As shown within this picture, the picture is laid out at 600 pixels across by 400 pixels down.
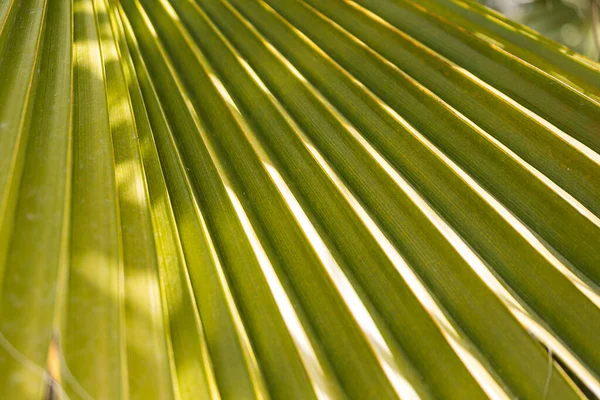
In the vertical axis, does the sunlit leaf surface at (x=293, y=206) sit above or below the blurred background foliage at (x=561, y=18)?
above

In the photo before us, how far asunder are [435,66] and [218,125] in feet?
1.48

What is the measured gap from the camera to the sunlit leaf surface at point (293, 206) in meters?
0.47

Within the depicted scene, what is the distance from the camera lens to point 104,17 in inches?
32.8

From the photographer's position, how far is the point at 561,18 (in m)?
1.63

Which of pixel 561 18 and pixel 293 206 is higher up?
pixel 293 206

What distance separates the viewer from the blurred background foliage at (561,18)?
1.57m

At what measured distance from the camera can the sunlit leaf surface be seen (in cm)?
47

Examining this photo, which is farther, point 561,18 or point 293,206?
point 561,18

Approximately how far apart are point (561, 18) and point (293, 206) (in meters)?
1.64

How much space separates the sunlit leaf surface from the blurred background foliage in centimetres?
96

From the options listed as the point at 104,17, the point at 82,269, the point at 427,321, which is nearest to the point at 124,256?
the point at 82,269

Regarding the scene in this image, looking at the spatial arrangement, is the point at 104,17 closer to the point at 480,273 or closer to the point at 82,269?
the point at 82,269

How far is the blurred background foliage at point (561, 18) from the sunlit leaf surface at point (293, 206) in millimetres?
957

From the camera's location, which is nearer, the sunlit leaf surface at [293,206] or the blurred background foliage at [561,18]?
the sunlit leaf surface at [293,206]
